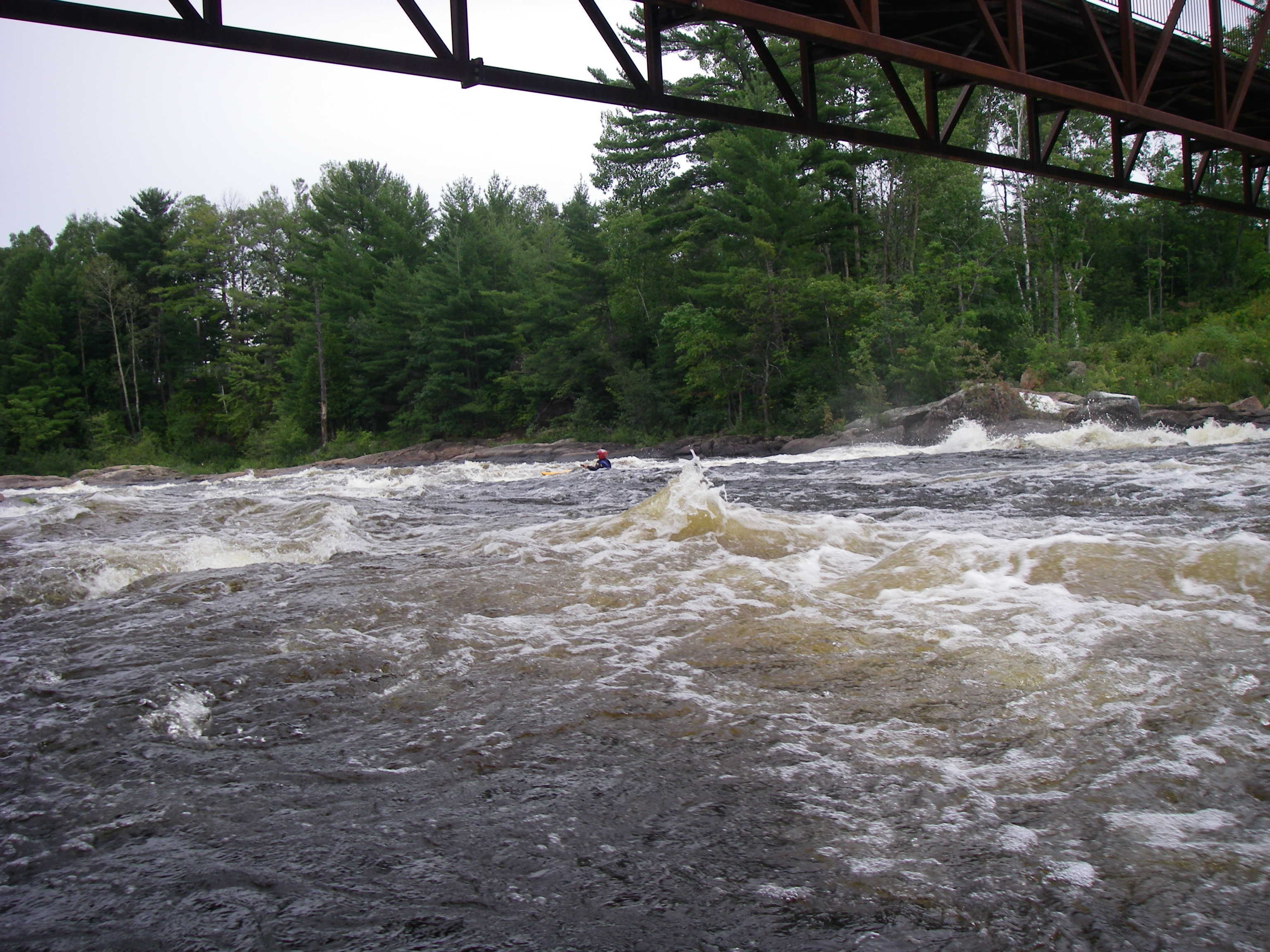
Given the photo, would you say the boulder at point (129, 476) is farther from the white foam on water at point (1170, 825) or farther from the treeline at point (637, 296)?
the white foam on water at point (1170, 825)

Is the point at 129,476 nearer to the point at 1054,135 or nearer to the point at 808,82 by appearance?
the point at 808,82

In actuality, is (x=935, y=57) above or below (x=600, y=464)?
above

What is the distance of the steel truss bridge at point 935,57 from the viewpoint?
6.66 m

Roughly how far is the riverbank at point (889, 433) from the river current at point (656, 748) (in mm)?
15350

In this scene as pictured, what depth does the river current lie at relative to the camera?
219cm

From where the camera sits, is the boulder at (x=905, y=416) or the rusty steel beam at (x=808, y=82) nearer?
the rusty steel beam at (x=808, y=82)

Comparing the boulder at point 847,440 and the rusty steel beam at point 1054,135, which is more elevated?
the rusty steel beam at point 1054,135

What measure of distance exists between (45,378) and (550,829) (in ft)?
207

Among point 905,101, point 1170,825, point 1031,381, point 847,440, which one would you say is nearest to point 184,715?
point 1170,825

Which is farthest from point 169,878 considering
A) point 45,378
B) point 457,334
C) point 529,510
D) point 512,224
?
point 45,378

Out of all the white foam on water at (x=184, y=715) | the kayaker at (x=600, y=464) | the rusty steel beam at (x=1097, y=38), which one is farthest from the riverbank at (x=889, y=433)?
the white foam on water at (x=184, y=715)

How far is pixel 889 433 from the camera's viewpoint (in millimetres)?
25844

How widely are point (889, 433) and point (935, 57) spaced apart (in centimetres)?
1750

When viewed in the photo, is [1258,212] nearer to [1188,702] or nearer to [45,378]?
[1188,702]
